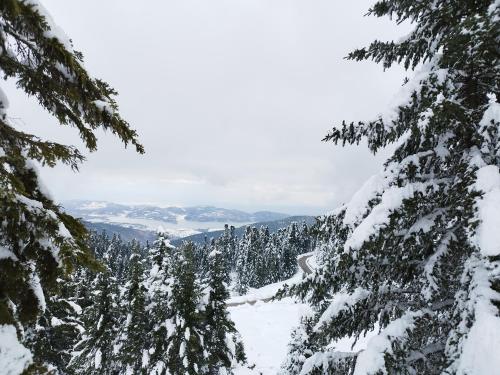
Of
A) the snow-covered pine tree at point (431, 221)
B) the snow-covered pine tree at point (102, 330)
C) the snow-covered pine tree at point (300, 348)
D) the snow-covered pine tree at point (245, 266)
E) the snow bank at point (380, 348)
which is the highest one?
the snow-covered pine tree at point (431, 221)

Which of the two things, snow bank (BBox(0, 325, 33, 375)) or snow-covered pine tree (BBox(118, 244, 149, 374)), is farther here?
snow-covered pine tree (BBox(118, 244, 149, 374))

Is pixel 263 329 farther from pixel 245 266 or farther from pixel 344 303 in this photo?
pixel 245 266

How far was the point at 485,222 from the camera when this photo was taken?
12.0ft

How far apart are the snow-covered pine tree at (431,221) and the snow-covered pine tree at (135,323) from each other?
17.1 metres

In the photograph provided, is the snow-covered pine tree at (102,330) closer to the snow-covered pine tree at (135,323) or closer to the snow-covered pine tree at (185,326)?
the snow-covered pine tree at (135,323)

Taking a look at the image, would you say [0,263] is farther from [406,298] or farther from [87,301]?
[87,301]

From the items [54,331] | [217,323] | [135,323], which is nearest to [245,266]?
[135,323]

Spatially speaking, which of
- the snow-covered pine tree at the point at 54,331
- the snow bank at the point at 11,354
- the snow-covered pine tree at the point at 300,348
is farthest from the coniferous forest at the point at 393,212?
the snow-covered pine tree at the point at 54,331

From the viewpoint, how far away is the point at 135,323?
20969mm

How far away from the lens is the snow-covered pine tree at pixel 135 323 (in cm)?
2034

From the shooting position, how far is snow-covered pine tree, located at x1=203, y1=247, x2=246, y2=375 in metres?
19.4

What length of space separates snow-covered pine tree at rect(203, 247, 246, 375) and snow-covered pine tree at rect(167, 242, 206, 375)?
606 millimetres

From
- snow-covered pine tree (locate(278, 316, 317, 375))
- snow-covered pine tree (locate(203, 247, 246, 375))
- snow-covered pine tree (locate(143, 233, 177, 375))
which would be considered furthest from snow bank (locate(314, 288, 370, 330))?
snow-covered pine tree (locate(143, 233, 177, 375))

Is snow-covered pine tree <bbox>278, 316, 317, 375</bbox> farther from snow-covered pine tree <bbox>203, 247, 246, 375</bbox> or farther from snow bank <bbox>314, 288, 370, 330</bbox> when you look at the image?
snow bank <bbox>314, 288, 370, 330</bbox>
